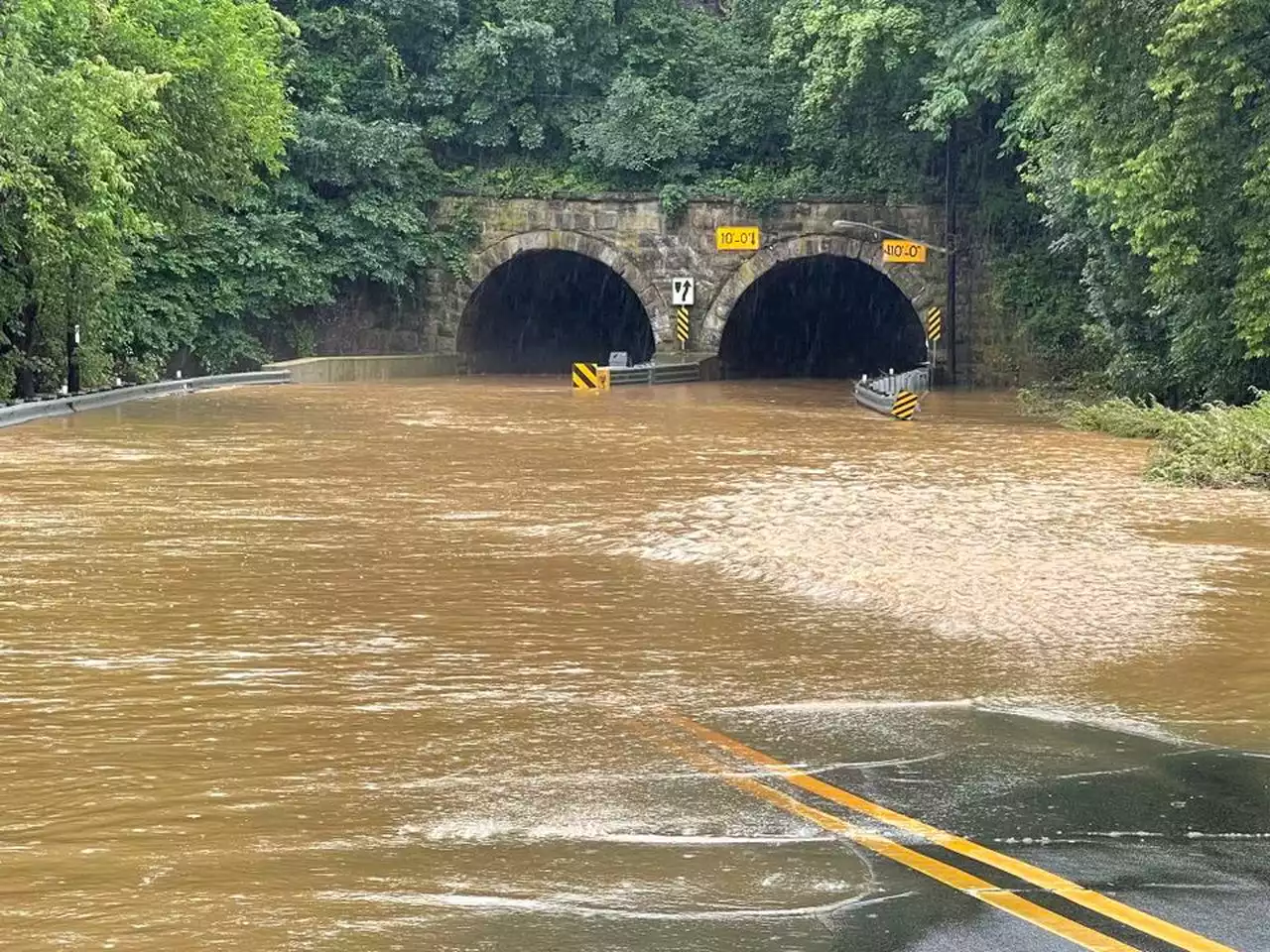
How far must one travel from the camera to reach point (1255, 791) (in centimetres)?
693

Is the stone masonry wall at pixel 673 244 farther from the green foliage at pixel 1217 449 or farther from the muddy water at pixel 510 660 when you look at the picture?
the muddy water at pixel 510 660

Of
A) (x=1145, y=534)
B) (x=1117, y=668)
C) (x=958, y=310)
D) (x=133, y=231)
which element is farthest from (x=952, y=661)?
(x=958, y=310)

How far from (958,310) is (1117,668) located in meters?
38.5

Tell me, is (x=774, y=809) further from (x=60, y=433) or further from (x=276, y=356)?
(x=276, y=356)

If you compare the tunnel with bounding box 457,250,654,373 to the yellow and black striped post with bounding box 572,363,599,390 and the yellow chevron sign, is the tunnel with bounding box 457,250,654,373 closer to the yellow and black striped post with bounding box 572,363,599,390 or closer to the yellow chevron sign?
the yellow and black striped post with bounding box 572,363,599,390

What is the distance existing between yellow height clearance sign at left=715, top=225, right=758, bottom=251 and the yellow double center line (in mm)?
40756

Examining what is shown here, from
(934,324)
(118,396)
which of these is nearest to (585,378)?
(934,324)

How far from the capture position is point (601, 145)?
48.6 meters

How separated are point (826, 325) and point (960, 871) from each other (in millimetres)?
53225

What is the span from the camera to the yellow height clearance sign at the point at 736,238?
47.7 meters

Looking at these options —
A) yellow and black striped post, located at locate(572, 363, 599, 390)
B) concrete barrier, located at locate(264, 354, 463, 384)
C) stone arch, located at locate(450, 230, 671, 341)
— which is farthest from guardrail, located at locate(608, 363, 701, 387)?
concrete barrier, located at locate(264, 354, 463, 384)

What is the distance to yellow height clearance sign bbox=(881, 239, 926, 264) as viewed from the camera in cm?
4650

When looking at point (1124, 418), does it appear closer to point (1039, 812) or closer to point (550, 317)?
point (1039, 812)

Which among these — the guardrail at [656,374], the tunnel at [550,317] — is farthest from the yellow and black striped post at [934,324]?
the tunnel at [550,317]
